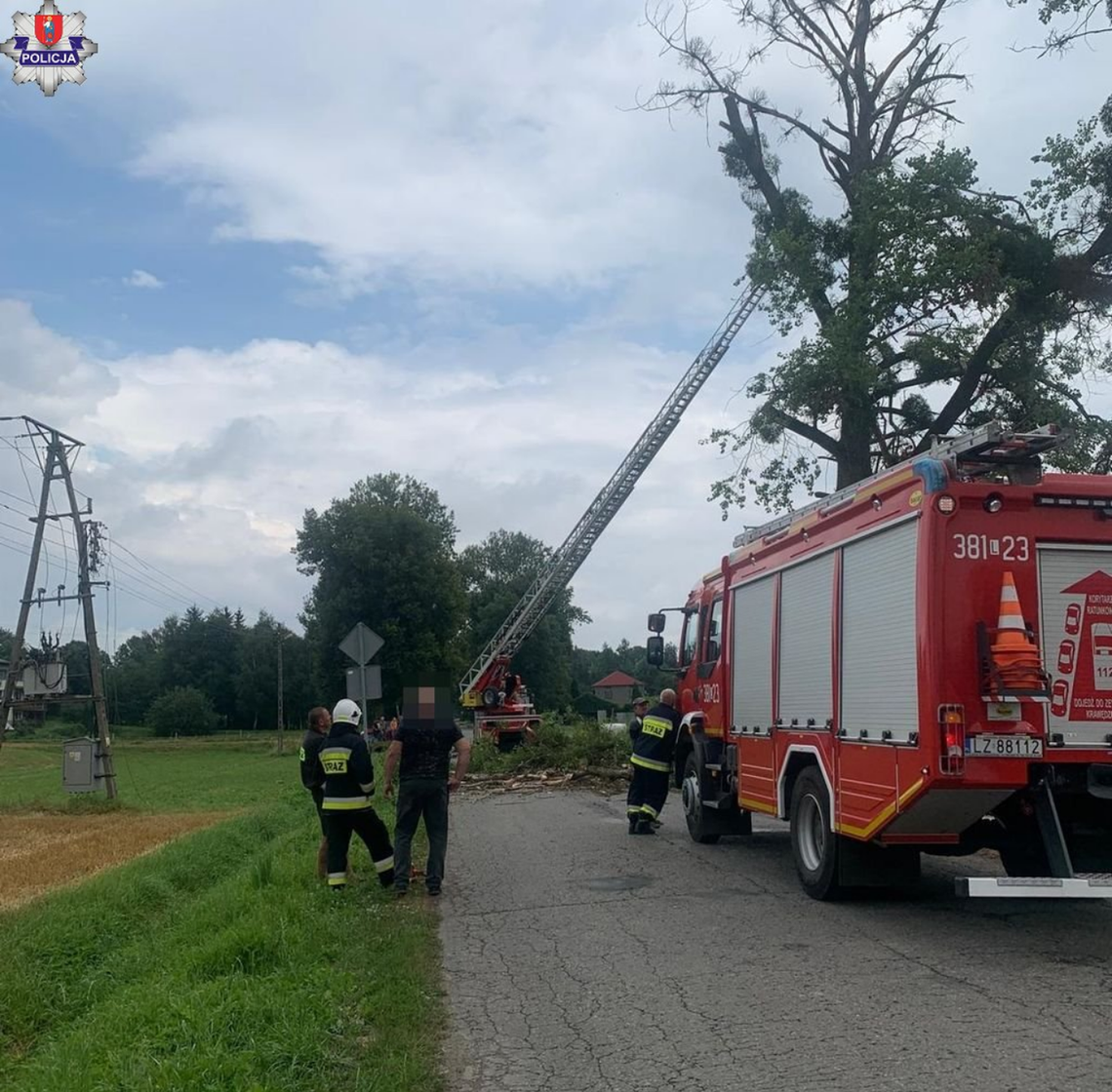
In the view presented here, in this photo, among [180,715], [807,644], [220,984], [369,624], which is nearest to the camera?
[220,984]

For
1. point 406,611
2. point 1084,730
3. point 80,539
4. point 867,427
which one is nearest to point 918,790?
point 1084,730

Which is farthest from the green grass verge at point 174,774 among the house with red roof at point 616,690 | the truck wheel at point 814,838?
the house with red roof at point 616,690

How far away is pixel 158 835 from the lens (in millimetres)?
19625

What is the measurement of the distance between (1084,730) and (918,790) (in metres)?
1.15

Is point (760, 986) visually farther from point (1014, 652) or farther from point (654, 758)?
point (654, 758)

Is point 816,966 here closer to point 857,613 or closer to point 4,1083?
point 857,613

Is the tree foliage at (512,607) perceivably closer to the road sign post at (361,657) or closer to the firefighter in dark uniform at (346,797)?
the road sign post at (361,657)

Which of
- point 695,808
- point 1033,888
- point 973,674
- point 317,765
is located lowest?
point 695,808

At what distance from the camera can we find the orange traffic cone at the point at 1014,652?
24.5 feet

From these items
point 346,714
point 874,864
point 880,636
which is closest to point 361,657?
point 346,714

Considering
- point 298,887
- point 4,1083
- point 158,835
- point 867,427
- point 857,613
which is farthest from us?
point 867,427

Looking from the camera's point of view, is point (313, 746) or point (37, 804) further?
point (37, 804)

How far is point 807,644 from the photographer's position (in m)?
10.2

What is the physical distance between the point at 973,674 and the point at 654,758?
6.96 metres
